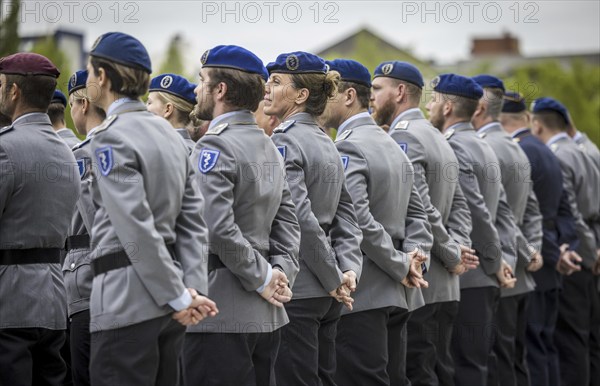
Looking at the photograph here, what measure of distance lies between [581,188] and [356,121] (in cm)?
418

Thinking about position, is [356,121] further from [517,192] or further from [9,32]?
[9,32]

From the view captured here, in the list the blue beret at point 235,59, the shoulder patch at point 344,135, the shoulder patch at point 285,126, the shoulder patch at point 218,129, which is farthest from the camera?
the shoulder patch at point 344,135


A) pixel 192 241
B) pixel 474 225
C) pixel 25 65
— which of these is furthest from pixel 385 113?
pixel 192 241

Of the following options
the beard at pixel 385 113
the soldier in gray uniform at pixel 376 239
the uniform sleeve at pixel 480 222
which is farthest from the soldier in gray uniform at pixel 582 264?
the soldier in gray uniform at pixel 376 239

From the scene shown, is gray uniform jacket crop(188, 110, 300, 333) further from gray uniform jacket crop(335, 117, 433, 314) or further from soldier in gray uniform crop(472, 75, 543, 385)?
soldier in gray uniform crop(472, 75, 543, 385)

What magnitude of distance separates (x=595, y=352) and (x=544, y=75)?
66.7 feet

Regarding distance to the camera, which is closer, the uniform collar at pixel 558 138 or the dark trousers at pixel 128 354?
the dark trousers at pixel 128 354

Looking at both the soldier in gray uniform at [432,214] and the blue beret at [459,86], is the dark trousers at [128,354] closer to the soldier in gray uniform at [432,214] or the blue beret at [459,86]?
the soldier in gray uniform at [432,214]

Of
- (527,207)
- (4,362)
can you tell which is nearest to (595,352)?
(527,207)

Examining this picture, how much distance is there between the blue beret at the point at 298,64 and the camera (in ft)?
19.4

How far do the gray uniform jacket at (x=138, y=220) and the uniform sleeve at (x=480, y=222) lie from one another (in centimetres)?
361

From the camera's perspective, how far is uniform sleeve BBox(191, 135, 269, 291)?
4898 millimetres

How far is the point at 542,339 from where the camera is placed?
920 cm

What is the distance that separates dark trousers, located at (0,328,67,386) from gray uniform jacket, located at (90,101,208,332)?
103cm
